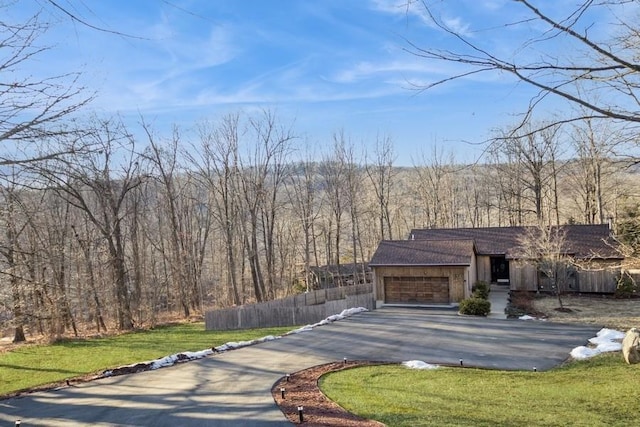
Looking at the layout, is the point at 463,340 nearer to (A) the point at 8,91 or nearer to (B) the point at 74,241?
(A) the point at 8,91

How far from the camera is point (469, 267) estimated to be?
24188 mm

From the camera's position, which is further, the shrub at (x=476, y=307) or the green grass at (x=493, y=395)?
the shrub at (x=476, y=307)

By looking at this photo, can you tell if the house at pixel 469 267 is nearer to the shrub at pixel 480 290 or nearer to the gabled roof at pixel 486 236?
the gabled roof at pixel 486 236

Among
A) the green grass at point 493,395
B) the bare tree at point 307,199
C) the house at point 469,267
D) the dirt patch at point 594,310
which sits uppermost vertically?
the bare tree at point 307,199

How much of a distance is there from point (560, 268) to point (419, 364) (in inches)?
675

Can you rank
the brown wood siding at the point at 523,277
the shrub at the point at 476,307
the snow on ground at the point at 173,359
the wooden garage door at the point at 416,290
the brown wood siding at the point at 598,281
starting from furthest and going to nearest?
the brown wood siding at the point at 523,277
the brown wood siding at the point at 598,281
the wooden garage door at the point at 416,290
the shrub at the point at 476,307
the snow on ground at the point at 173,359

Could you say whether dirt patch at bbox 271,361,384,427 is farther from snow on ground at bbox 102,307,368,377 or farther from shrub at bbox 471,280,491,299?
shrub at bbox 471,280,491,299

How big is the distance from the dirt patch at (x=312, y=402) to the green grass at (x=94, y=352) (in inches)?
273

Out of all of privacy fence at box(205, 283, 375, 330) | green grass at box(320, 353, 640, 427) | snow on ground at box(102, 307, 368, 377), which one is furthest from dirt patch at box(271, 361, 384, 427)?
privacy fence at box(205, 283, 375, 330)

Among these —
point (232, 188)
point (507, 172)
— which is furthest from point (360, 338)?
point (507, 172)

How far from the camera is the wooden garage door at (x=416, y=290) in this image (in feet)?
79.2

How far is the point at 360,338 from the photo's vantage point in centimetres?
1661

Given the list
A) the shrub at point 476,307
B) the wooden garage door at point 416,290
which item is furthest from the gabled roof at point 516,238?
the shrub at point 476,307

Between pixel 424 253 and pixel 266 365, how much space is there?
14.8 metres
